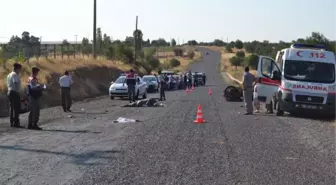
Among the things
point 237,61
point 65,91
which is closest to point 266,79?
point 65,91

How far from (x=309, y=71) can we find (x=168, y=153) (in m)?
12.6

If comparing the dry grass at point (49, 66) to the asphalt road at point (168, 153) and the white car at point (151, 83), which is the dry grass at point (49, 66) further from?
the asphalt road at point (168, 153)

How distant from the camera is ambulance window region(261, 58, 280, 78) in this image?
76.2 feet

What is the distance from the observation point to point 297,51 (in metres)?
23.1

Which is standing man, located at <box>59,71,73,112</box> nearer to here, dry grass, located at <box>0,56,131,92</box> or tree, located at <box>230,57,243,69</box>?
dry grass, located at <box>0,56,131,92</box>

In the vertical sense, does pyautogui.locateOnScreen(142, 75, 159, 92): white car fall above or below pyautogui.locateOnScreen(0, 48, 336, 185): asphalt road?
below

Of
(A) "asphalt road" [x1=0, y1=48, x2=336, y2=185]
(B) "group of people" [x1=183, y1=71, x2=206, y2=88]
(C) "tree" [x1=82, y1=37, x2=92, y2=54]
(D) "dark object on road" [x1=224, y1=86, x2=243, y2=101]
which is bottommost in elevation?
(B) "group of people" [x1=183, y1=71, x2=206, y2=88]

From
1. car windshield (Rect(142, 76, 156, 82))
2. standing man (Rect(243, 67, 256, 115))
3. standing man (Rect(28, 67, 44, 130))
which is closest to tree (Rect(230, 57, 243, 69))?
car windshield (Rect(142, 76, 156, 82))

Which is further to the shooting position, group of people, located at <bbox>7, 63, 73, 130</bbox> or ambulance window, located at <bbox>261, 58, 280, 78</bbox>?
ambulance window, located at <bbox>261, 58, 280, 78</bbox>

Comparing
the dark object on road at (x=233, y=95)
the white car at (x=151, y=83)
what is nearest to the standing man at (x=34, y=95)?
the dark object on road at (x=233, y=95)

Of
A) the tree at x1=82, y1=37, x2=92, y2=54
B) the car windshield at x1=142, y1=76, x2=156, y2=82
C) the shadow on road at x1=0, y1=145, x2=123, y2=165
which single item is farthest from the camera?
the tree at x1=82, y1=37, x2=92, y2=54

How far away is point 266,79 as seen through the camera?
23.5 m

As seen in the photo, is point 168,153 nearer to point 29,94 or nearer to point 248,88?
point 29,94

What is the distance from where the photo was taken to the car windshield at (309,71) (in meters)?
22.6
